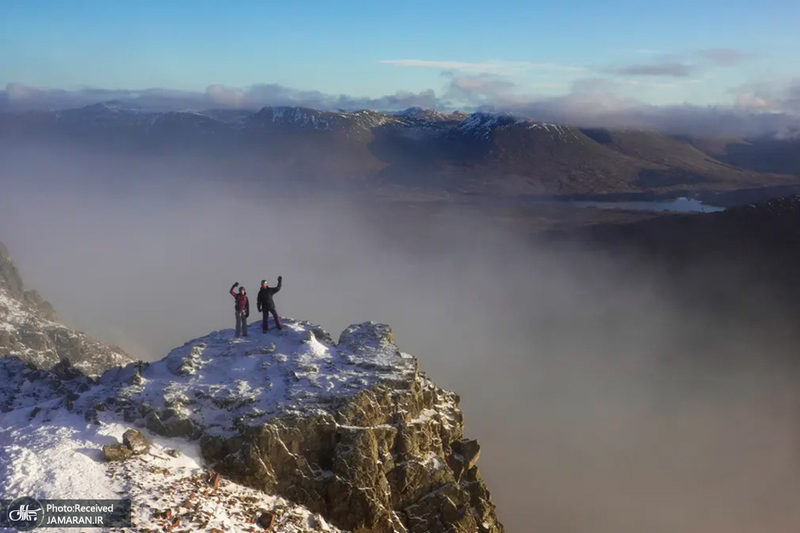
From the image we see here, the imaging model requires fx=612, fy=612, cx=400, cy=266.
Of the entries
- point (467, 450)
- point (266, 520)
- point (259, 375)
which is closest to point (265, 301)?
point (259, 375)

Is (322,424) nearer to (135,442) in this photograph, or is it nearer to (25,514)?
(135,442)

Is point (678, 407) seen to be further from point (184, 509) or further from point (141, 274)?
point (141, 274)

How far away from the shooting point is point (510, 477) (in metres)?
54.2

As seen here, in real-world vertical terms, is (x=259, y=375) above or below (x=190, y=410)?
above

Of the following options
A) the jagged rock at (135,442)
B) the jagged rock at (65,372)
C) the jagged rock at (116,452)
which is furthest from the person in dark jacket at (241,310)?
the jagged rock at (65,372)

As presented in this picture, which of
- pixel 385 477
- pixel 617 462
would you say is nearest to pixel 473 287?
pixel 617 462

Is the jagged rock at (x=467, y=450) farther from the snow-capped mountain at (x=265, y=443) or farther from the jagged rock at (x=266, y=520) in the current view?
the jagged rock at (x=266, y=520)

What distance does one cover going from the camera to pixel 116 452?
1619 cm

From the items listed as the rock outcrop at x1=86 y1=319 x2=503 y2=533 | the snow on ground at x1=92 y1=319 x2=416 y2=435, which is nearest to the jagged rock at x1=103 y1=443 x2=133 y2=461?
the rock outcrop at x1=86 y1=319 x2=503 y2=533

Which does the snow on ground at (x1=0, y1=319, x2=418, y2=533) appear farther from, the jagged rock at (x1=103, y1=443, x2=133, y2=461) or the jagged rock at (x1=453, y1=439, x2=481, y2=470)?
the jagged rock at (x1=453, y1=439, x2=481, y2=470)

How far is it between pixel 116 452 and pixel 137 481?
4.58ft

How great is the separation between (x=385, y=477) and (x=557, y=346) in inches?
3148

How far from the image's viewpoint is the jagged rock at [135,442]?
16609 mm

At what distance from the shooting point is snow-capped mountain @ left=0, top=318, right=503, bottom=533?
15.3m
